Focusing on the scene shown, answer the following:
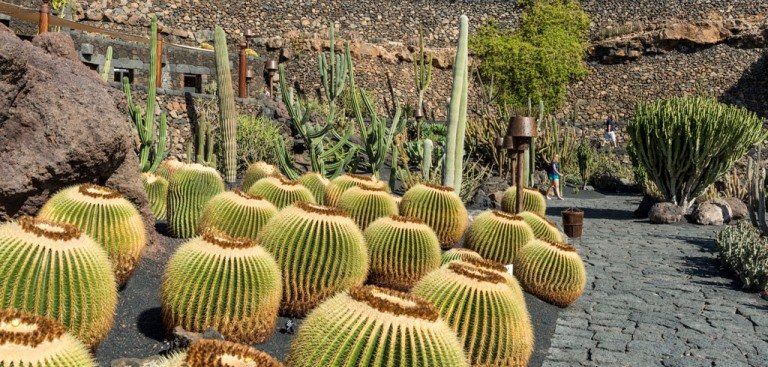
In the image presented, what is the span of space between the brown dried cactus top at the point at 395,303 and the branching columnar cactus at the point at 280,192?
317cm

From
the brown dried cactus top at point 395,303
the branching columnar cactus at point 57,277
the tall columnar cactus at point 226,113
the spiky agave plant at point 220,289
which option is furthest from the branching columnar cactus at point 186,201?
the tall columnar cactus at point 226,113

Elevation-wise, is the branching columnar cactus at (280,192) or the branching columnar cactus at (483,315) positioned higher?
the branching columnar cactus at (280,192)

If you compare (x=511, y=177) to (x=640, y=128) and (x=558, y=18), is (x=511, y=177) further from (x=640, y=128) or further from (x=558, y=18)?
(x=558, y=18)

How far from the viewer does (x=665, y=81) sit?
3566 cm

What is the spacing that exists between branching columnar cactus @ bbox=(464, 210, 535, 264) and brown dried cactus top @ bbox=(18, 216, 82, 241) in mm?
4188

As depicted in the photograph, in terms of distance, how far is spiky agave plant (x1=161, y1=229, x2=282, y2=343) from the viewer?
4020mm

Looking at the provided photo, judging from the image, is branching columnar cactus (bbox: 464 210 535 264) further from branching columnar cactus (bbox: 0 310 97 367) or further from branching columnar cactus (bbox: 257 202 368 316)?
branching columnar cactus (bbox: 0 310 97 367)

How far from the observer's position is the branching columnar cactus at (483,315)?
4.32 m

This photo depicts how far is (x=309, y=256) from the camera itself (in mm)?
4719

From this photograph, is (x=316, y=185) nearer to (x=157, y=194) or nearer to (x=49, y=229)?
(x=157, y=194)

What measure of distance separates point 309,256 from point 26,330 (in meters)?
2.42

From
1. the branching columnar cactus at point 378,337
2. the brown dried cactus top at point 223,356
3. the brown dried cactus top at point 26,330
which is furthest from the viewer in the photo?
the branching columnar cactus at point 378,337

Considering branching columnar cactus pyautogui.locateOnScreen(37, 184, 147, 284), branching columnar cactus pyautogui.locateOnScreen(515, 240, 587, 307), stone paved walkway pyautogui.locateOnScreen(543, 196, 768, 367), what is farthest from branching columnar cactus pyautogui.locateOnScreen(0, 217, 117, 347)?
branching columnar cactus pyautogui.locateOnScreen(515, 240, 587, 307)

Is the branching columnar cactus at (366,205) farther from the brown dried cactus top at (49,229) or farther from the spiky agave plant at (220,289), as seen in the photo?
the brown dried cactus top at (49,229)
